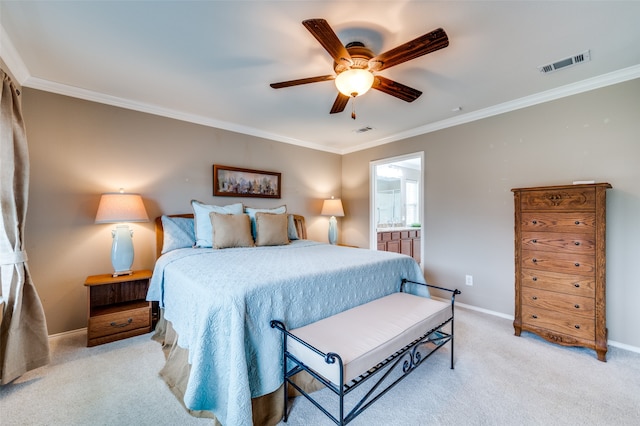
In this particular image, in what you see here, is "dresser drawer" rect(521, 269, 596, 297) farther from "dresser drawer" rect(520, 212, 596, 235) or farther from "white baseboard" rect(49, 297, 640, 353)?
"white baseboard" rect(49, 297, 640, 353)

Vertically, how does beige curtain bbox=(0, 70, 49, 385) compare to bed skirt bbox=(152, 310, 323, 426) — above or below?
above

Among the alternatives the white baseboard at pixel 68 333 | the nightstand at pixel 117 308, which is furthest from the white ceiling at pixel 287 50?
the white baseboard at pixel 68 333

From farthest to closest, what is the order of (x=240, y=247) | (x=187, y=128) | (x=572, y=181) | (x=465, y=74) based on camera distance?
(x=187, y=128), (x=240, y=247), (x=572, y=181), (x=465, y=74)

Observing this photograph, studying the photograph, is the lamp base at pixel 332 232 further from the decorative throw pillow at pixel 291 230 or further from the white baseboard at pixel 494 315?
the white baseboard at pixel 494 315

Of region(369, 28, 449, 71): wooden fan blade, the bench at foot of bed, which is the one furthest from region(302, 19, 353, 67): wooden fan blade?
the bench at foot of bed

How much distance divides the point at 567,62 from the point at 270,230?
320 centimetres

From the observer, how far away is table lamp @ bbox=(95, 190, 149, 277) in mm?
2533

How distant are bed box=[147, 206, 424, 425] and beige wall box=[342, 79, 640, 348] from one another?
55.8 inches

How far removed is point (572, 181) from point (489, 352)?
74.3 inches

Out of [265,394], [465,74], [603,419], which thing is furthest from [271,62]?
[603,419]

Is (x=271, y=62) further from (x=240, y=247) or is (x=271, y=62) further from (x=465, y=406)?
(x=465, y=406)

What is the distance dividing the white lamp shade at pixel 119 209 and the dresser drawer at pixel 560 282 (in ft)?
12.8

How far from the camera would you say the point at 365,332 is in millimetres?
1604

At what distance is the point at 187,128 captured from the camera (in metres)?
3.35
